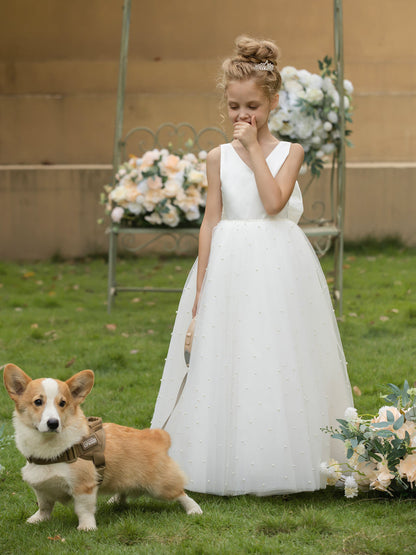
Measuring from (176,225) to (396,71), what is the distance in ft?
17.7

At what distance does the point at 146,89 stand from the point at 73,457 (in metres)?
8.63

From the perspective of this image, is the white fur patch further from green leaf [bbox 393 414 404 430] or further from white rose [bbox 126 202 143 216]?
white rose [bbox 126 202 143 216]

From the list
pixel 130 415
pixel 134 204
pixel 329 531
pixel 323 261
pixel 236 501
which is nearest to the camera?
pixel 329 531

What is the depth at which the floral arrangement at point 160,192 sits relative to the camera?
6812 mm

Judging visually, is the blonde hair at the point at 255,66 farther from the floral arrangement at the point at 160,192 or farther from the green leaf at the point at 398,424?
the floral arrangement at the point at 160,192

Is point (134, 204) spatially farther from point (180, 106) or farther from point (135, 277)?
point (180, 106)

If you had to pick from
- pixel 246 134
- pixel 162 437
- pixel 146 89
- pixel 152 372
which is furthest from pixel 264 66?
pixel 146 89

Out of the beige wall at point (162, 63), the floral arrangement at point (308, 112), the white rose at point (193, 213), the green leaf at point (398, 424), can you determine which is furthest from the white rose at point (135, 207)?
the beige wall at point (162, 63)

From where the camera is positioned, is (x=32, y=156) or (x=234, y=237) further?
(x=32, y=156)

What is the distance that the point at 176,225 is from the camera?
22.7 feet

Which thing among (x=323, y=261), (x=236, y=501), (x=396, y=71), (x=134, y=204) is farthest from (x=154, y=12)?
(x=236, y=501)

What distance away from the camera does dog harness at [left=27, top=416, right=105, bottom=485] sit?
9.65ft

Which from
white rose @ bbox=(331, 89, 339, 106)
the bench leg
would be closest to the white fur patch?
the bench leg

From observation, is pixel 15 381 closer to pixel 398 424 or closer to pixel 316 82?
pixel 398 424
